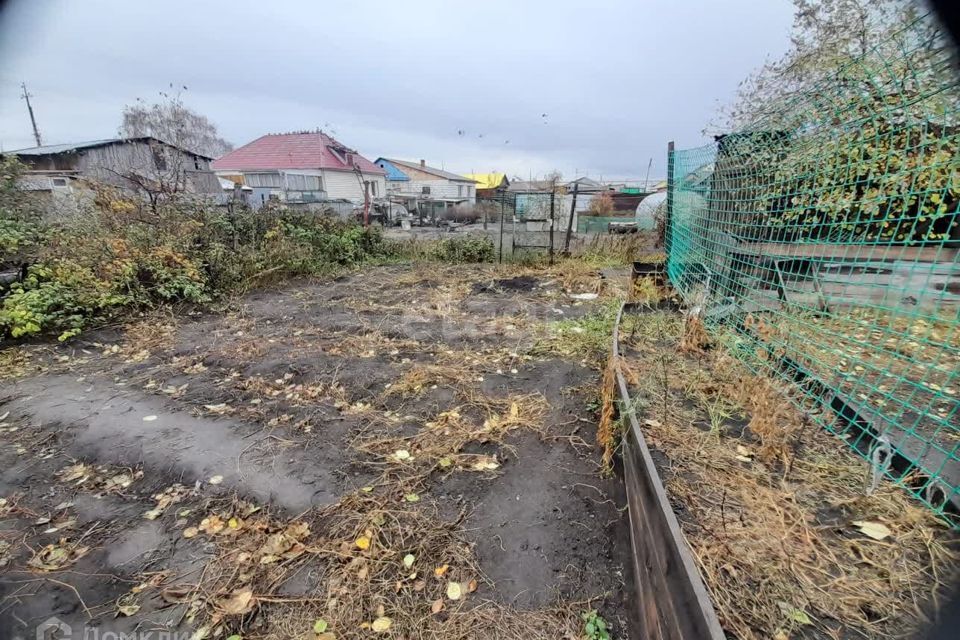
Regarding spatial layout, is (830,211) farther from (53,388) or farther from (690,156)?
(53,388)

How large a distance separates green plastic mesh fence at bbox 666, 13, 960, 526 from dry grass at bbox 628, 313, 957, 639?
162 millimetres

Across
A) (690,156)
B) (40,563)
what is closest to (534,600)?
(40,563)

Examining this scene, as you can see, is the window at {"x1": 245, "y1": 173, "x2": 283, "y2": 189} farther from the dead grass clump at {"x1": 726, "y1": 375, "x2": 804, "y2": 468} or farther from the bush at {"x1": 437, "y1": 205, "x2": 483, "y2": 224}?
the dead grass clump at {"x1": 726, "y1": 375, "x2": 804, "y2": 468}

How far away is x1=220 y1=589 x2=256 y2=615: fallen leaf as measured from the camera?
1.58 metres

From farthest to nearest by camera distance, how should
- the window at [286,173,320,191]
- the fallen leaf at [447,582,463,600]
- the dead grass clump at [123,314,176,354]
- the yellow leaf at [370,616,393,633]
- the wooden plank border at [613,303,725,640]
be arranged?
the window at [286,173,320,191]
the dead grass clump at [123,314,176,354]
the fallen leaf at [447,582,463,600]
the yellow leaf at [370,616,393,633]
the wooden plank border at [613,303,725,640]

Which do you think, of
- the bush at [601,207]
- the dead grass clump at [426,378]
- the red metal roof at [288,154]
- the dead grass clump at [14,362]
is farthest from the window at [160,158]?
the red metal roof at [288,154]

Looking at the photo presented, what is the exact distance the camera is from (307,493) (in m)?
2.23

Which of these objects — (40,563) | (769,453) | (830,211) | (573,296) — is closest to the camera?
(40,563)

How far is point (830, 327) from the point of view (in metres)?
2.73

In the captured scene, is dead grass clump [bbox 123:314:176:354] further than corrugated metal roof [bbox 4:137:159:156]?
No

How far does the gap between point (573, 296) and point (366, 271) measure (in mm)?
5091

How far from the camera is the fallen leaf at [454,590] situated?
166 cm

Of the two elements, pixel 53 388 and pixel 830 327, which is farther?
pixel 53 388

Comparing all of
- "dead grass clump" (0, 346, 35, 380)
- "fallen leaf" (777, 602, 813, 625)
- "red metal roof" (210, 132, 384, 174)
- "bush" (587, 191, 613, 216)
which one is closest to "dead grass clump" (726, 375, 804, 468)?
"fallen leaf" (777, 602, 813, 625)
